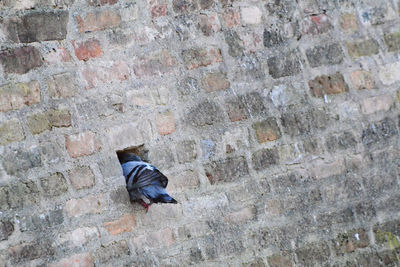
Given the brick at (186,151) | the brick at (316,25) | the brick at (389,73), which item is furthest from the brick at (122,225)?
the brick at (389,73)

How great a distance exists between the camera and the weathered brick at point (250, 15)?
3.38 m

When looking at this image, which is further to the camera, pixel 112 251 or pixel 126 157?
pixel 126 157

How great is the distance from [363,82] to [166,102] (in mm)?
1182

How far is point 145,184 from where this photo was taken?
2.97 meters

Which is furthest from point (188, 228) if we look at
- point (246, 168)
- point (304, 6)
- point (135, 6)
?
point (304, 6)

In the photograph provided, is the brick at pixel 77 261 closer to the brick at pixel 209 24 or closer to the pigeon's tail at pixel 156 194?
the pigeon's tail at pixel 156 194

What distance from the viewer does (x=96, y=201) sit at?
9.68ft

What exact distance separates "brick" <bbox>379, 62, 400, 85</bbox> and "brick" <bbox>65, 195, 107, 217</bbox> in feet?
5.76

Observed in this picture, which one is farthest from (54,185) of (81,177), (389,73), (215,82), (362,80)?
(389,73)

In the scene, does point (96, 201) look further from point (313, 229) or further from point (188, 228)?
point (313, 229)

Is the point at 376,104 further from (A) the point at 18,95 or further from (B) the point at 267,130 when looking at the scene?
(A) the point at 18,95

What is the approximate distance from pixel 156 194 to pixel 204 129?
47cm

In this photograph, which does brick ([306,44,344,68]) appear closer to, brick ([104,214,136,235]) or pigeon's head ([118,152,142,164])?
pigeon's head ([118,152,142,164])

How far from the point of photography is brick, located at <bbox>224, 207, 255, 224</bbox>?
3.21 metres
